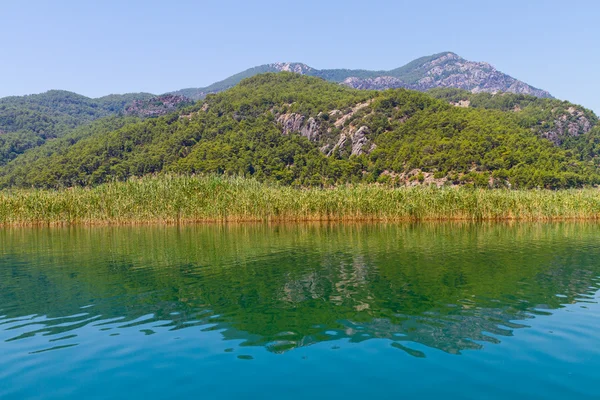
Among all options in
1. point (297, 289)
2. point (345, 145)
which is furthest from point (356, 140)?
point (297, 289)

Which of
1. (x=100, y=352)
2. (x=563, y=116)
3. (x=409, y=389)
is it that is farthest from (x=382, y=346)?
(x=563, y=116)

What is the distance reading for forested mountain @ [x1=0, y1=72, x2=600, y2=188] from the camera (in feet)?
405

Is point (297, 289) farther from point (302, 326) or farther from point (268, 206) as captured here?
point (268, 206)

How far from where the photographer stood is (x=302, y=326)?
42.3 ft

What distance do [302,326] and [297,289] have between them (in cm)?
458

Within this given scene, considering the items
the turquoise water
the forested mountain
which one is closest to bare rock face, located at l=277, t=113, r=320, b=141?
the forested mountain

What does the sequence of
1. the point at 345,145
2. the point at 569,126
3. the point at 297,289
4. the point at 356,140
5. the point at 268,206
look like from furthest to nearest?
1. the point at 569,126
2. the point at 345,145
3. the point at 356,140
4. the point at 268,206
5. the point at 297,289

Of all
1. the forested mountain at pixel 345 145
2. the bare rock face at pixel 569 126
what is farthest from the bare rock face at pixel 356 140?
the bare rock face at pixel 569 126

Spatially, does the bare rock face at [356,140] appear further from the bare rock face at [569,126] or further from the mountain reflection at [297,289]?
the mountain reflection at [297,289]

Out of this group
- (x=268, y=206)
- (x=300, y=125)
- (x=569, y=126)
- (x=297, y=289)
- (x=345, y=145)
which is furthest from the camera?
(x=300, y=125)

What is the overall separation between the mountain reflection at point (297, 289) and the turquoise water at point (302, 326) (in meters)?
0.08

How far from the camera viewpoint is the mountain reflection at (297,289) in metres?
12.7

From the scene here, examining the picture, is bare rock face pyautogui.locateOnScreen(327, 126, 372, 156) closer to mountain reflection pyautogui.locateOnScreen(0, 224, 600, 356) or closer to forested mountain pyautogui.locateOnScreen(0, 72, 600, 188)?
forested mountain pyautogui.locateOnScreen(0, 72, 600, 188)

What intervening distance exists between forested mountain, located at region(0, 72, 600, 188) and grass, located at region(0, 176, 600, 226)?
2326 inches
